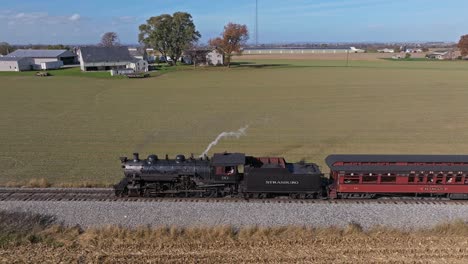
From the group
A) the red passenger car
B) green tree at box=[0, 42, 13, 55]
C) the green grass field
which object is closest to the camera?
the red passenger car

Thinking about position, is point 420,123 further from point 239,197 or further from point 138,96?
point 138,96

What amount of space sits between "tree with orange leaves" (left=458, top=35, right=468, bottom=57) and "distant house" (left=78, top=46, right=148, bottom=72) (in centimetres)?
13675

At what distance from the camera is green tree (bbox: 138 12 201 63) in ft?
372

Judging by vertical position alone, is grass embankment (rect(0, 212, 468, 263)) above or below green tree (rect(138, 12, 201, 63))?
below

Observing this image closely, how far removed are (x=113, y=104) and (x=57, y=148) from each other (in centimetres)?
2252

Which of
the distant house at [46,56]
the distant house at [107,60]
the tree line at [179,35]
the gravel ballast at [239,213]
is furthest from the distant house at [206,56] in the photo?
the gravel ballast at [239,213]

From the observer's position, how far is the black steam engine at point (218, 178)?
65.0 feet

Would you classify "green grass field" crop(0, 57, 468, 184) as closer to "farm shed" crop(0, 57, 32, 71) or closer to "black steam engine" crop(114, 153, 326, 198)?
"black steam engine" crop(114, 153, 326, 198)

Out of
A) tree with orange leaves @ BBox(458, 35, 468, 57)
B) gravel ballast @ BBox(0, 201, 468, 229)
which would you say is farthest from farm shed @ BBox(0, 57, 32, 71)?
tree with orange leaves @ BBox(458, 35, 468, 57)

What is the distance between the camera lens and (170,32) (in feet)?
374

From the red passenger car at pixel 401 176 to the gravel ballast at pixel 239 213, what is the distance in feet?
2.62

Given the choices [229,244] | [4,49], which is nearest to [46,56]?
[4,49]

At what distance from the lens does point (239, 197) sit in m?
20.8

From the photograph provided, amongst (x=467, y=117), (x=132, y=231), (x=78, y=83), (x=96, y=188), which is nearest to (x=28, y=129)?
(x=96, y=188)
